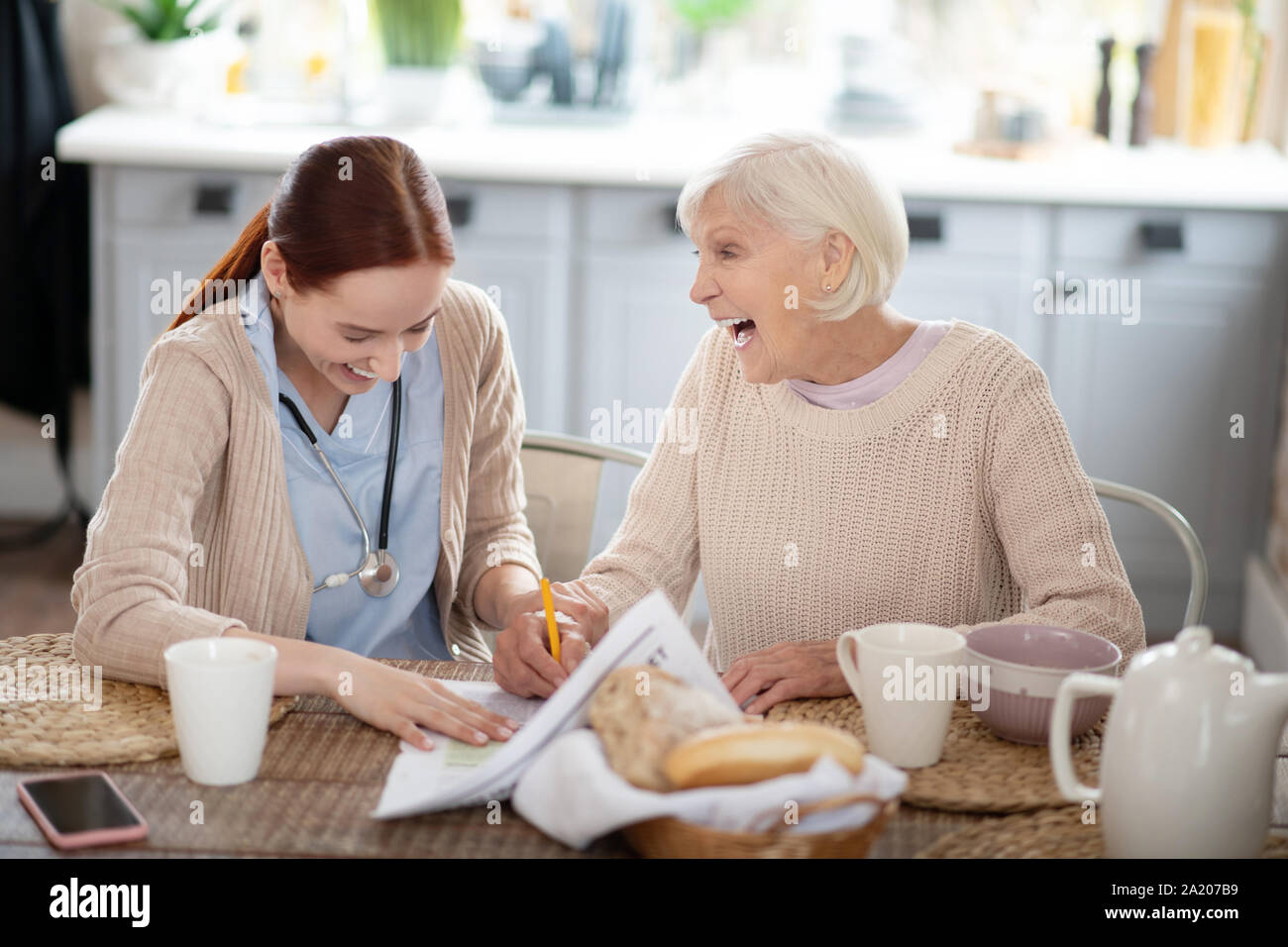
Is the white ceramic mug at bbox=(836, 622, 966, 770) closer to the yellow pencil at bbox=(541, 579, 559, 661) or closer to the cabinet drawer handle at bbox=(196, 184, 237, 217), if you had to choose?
the yellow pencil at bbox=(541, 579, 559, 661)

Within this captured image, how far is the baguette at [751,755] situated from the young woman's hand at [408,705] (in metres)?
0.28

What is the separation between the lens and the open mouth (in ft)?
5.37

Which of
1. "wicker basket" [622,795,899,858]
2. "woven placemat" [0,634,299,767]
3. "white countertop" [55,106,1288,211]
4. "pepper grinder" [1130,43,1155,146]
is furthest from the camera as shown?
"pepper grinder" [1130,43,1155,146]

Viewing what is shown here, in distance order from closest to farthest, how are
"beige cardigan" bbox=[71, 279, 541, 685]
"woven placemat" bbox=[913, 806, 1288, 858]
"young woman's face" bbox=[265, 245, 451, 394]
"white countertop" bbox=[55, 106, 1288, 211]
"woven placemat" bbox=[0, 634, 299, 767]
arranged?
"woven placemat" bbox=[913, 806, 1288, 858], "woven placemat" bbox=[0, 634, 299, 767], "beige cardigan" bbox=[71, 279, 541, 685], "young woman's face" bbox=[265, 245, 451, 394], "white countertop" bbox=[55, 106, 1288, 211]

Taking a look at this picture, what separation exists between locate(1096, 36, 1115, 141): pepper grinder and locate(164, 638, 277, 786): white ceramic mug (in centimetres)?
274

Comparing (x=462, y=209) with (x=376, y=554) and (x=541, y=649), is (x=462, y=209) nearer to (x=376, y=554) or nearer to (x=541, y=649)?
(x=376, y=554)

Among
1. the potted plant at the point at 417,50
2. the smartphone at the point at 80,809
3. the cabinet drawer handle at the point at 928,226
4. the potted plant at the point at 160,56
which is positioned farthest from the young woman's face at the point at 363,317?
the potted plant at the point at 160,56

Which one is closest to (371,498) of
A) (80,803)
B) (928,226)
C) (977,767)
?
(80,803)

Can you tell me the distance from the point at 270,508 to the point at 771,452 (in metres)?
0.55

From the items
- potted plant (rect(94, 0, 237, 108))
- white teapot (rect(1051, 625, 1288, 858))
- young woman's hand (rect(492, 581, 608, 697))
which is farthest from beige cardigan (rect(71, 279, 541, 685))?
potted plant (rect(94, 0, 237, 108))

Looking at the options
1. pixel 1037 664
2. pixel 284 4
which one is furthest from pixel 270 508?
pixel 284 4

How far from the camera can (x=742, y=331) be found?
5.41 feet

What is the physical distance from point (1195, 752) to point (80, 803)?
0.77 meters
